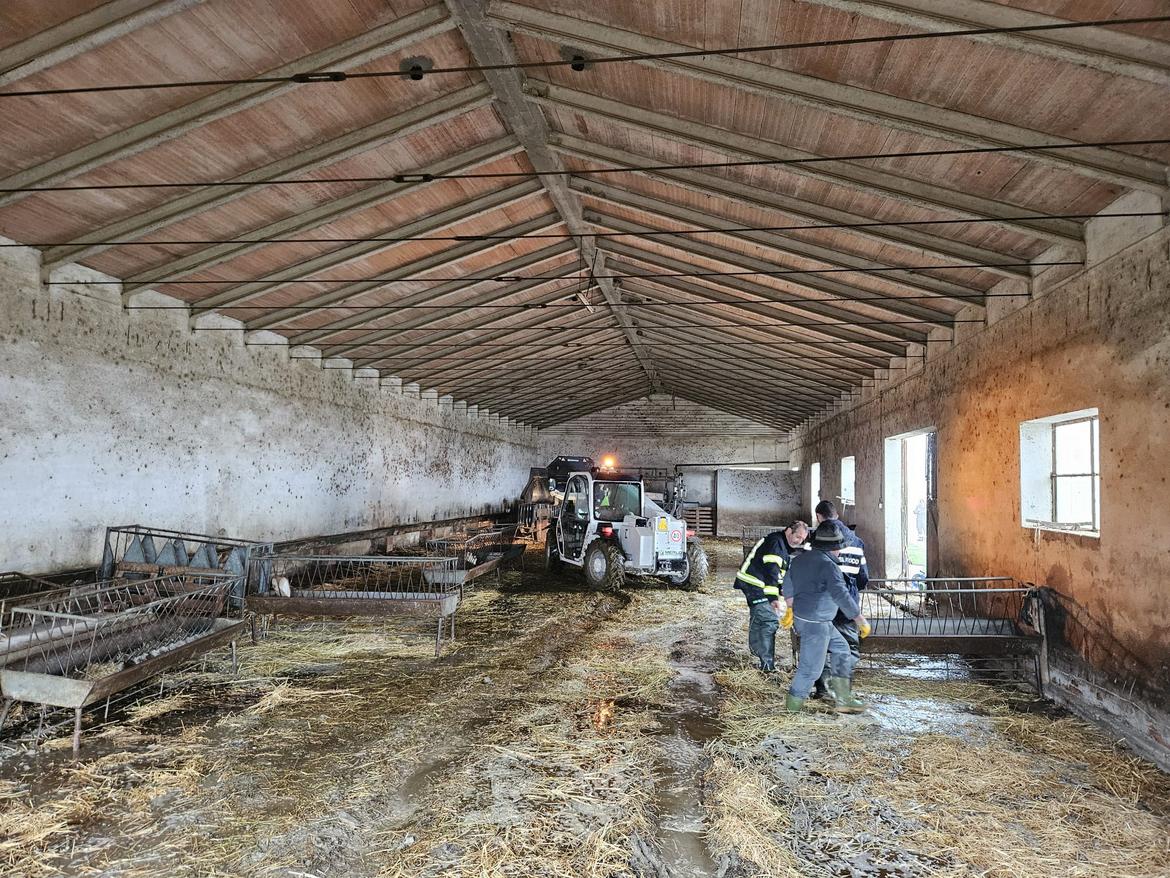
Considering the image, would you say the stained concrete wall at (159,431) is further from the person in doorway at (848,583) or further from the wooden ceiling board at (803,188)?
the person in doorway at (848,583)

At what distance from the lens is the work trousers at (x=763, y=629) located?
20.4ft

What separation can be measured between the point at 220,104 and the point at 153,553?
529cm

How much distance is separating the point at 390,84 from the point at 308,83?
0.67 metres

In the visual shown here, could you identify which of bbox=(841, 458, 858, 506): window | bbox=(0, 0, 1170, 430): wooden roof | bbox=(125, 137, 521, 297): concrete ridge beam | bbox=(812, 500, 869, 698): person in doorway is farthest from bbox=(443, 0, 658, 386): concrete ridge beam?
bbox=(841, 458, 858, 506): window

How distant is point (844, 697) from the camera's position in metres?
5.23

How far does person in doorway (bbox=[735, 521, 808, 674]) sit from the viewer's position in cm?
582

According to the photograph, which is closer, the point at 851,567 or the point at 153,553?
the point at 851,567

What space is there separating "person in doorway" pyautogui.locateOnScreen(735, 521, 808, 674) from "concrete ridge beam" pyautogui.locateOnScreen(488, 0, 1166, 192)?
314cm

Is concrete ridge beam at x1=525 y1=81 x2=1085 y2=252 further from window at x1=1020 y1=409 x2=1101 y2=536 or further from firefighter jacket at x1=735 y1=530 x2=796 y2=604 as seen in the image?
firefighter jacket at x1=735 y1=530 x2=796 y2=604

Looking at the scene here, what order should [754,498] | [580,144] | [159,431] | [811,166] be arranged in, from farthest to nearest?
1. [754,498]
2. [159,431]
3. [580,144]
4. [811,166]

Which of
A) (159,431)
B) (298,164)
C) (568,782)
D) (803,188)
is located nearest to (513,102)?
(298,164)

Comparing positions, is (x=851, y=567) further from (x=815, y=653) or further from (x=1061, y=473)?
(x=1061, y=473)

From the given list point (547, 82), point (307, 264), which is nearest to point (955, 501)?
point (547, 82)

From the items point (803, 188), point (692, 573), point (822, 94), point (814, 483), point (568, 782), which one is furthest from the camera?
point (814, 483)
